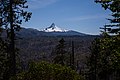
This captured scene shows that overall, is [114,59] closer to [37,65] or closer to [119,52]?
[119,52]

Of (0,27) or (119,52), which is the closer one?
(119,52)

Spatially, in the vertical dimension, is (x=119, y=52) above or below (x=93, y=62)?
above

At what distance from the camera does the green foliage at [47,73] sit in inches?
761

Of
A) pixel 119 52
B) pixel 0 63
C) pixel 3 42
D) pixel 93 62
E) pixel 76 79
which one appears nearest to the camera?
pixel 119 52

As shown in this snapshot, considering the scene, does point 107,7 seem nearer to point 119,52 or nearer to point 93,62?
point 119,52

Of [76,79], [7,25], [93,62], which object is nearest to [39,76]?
[76,79]

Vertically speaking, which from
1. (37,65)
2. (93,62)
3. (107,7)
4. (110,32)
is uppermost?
(107,7)

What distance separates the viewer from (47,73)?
762 inches

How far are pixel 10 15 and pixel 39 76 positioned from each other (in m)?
10.4

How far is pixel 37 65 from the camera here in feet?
64.8

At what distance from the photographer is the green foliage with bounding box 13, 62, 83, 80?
19328 mm

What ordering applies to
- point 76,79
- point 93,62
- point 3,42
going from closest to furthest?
1. point 76,79
2. point 3,42
3. point 93,62

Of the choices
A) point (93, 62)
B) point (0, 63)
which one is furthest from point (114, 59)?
point (93, 62)

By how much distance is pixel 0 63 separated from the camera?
3741cm
